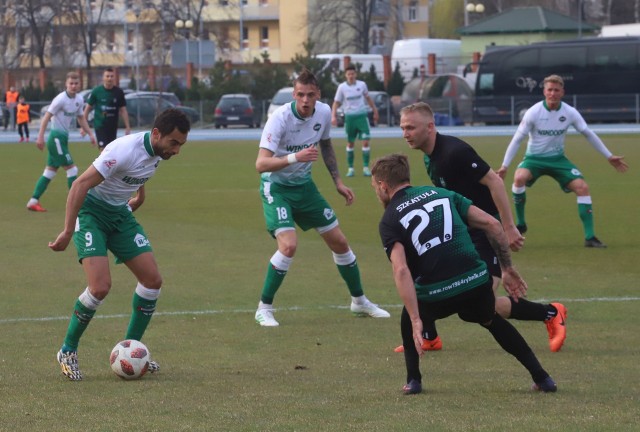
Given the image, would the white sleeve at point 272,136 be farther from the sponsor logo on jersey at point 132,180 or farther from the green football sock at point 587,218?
the green football sock at point 587,218

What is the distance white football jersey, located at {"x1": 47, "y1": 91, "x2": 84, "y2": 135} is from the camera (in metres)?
19.6

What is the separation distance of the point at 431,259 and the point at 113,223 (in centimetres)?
241

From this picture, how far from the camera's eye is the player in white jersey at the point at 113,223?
7746 millimetres

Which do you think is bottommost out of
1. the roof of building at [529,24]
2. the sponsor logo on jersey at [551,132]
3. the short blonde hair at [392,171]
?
the sponsor logo on jersey at [551,132]

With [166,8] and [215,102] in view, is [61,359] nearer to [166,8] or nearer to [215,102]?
[215,102]

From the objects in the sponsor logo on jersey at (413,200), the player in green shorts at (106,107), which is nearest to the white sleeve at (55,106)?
the player in green shorts at (106,107)

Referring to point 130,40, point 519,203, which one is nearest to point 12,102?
point 519,203

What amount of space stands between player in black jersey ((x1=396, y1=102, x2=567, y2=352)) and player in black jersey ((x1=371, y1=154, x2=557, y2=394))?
0.86 m

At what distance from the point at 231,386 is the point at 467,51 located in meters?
67.1

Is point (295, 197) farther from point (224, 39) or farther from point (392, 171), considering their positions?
point (224, 39)

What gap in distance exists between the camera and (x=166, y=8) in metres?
80.9

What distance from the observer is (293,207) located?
10367mm

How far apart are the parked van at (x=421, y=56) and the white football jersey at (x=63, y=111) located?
4700 centimetres

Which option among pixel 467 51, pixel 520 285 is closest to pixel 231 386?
pixel 520 285
